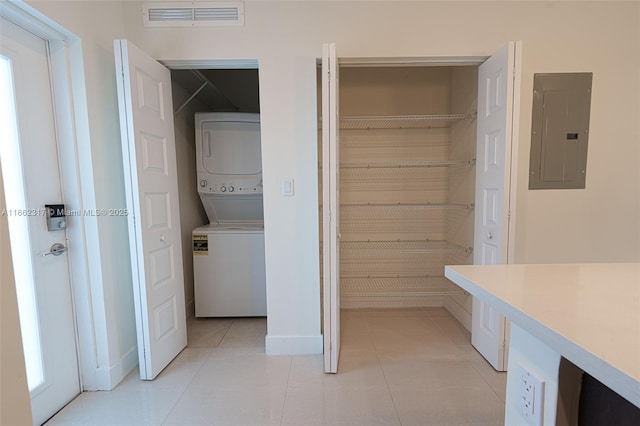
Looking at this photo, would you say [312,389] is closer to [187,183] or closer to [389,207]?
[389,207]

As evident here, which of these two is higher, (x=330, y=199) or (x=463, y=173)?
(x=463, y=173)

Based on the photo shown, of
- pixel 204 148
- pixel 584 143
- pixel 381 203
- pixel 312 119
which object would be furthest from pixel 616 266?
pixel 204 148

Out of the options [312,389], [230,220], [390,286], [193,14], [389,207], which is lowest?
[312,389]

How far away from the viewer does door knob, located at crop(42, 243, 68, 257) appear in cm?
153

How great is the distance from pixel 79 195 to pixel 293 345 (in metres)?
1.63

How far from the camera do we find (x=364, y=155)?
2.82 meters

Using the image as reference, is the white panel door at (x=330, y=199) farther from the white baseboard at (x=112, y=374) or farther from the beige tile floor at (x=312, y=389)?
the white baseboard at (x=112, y=374)

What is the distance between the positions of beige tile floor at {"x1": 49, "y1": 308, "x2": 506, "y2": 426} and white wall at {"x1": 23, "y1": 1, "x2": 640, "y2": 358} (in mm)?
471

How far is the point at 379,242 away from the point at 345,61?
→ 5.42ft

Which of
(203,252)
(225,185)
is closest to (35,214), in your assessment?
(203,252)

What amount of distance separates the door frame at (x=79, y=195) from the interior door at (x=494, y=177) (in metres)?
2.39

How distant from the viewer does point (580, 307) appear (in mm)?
601

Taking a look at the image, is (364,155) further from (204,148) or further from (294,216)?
(204,148)

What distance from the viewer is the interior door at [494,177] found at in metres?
1.74
